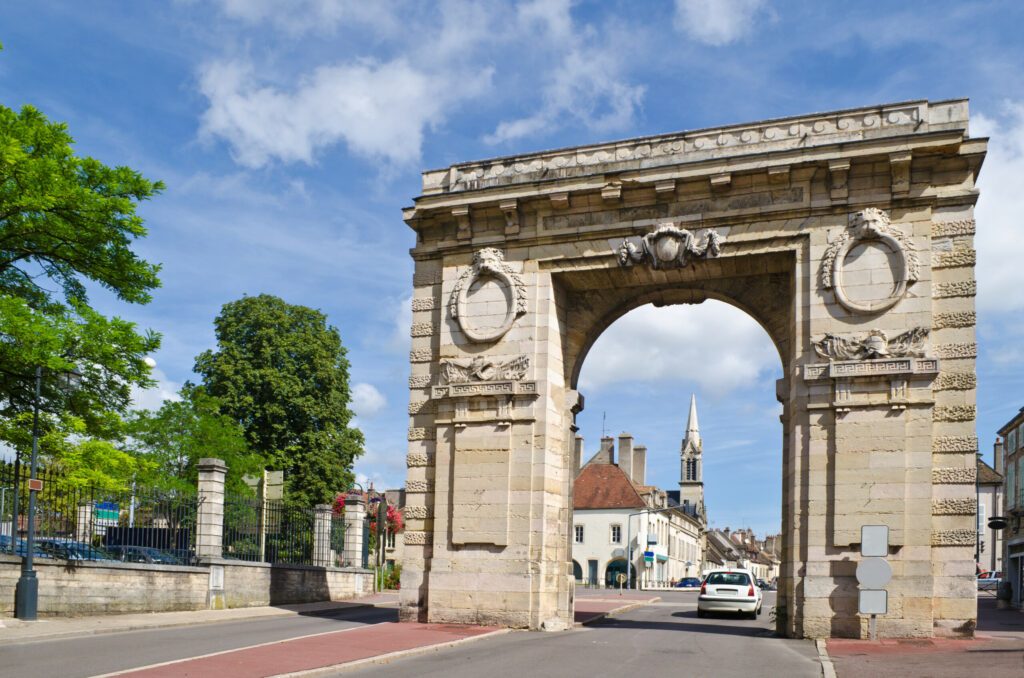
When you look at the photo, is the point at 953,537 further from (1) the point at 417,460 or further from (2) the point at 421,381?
(2) the point at 421,381

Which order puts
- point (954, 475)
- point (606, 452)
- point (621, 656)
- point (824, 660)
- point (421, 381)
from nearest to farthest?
point (824, 660), point (621, 656), point (954, 475), point (421, 381), point (606, 452)

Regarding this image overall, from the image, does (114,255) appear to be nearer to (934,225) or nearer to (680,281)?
(680,281)

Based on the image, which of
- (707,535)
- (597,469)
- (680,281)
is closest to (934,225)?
(680,281)

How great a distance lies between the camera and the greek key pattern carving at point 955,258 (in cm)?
1805

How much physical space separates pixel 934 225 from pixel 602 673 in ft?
35.9

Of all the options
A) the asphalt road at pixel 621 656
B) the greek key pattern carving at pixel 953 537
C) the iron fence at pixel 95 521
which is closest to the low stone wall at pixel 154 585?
the iron fence at pixel 95 521

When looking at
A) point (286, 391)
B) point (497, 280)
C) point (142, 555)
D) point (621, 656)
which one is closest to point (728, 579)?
point (497, 280)

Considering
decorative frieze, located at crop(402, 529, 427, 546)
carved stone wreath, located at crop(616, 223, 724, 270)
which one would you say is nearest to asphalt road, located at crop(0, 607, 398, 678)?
decorative frieze, located at crop(402, 529, 427, 546)

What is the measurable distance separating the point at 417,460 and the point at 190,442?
76.6ft

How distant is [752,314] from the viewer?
2142 cm

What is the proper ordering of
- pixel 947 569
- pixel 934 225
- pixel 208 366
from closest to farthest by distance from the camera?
pixel 947 569 < pixel 934 225 < pixel 208 366

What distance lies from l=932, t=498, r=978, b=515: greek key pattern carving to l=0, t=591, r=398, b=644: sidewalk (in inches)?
566

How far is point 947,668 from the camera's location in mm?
12859

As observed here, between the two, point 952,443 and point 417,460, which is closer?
point 952,443
